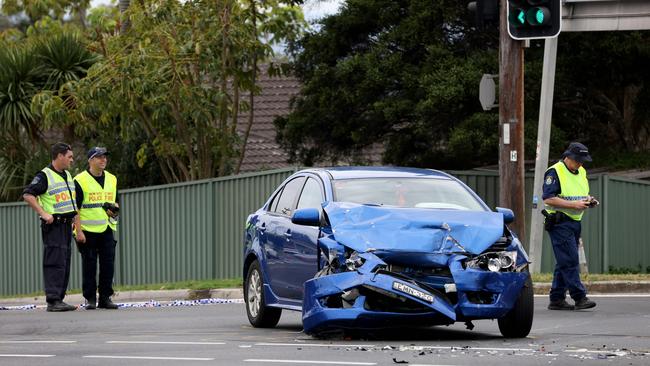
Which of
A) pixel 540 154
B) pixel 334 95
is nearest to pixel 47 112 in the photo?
pixel 334 95

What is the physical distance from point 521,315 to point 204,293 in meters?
8.61

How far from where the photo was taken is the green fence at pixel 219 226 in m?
21.7

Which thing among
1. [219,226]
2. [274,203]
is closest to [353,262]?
[274,203]

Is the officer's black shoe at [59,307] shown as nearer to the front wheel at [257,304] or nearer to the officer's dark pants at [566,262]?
the front wheel at [257,304]

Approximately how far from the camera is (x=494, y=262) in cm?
1047

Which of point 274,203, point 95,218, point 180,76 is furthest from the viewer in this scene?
point 180,76

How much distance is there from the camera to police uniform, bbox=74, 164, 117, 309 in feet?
53.2

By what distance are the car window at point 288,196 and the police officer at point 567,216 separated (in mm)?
3028

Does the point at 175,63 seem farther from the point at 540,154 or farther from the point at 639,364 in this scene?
the point at 639,364

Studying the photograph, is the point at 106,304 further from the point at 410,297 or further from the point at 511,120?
the point at 410,297

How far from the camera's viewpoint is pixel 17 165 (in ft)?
93.8

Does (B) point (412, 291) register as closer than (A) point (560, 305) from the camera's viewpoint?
Yes

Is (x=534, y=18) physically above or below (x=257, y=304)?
above

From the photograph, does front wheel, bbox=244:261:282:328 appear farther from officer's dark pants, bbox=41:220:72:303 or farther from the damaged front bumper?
officer's dark pants, bbox=41:220:72:303
